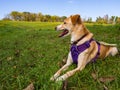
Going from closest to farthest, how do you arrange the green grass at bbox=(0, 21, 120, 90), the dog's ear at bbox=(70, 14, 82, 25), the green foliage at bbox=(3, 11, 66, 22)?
1. the green grass at bbox=(0, 21, 120, 90)
2. the dog's ear at bbox=(70, 14, 82, 25)
3. the green foliage at bbox=(3, 11, 66, 22)

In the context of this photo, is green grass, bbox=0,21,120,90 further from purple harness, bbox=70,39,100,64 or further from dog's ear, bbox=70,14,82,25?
dog's ear, bbox=70,14,82,25

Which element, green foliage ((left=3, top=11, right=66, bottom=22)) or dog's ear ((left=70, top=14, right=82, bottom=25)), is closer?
dog's ear ((left=70, top=14, right=82, bottom=25))

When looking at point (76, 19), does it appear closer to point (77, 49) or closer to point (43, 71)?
point (77, 49)

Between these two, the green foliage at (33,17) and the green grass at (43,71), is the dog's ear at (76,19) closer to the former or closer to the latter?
the green grass at (43,71)

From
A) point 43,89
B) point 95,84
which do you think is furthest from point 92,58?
point 43,89

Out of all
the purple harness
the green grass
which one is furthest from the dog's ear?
the green grass

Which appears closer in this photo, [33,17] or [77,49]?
[77,49]

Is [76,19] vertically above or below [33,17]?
A: above

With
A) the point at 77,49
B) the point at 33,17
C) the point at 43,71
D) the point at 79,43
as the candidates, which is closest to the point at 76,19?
the point at 79,43

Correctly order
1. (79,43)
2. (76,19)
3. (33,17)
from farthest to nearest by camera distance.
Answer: (33,17) → (79,43) → (76,19)

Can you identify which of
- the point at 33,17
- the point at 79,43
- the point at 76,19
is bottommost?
the point at 33,17

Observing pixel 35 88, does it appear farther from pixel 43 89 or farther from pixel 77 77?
pixel 77 77

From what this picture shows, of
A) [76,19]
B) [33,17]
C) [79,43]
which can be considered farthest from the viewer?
[33,17]

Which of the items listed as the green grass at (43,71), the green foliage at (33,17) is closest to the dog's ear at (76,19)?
the green grass at (43,71)
